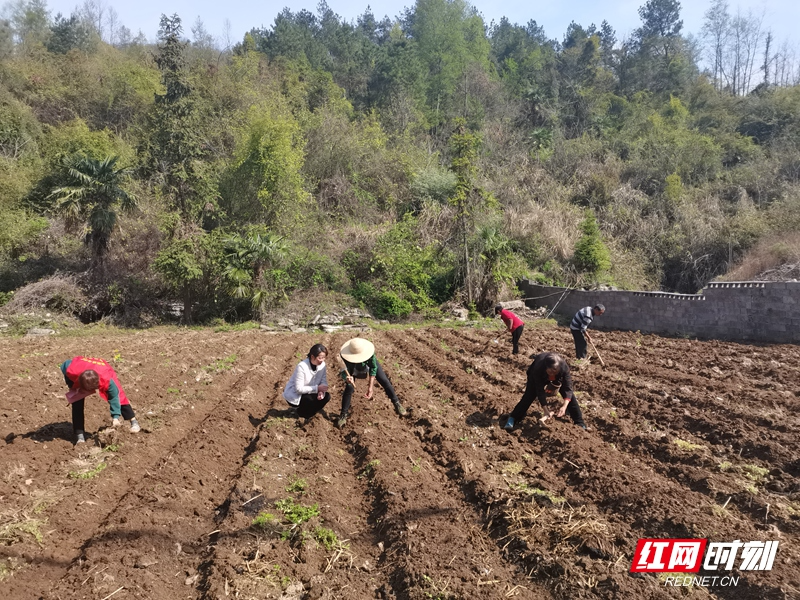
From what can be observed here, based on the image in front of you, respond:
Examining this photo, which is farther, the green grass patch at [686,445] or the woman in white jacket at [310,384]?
the woman in white jacket at [310,384]

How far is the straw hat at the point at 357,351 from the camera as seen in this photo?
7664 mm

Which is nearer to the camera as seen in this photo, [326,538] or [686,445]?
[326,538]

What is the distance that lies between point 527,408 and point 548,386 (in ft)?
1.49

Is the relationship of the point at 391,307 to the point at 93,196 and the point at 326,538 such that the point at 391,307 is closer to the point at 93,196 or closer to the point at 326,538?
the point at 93,196

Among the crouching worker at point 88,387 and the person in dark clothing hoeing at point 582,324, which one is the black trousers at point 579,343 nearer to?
the person in dark clothing hoeing at point 582,324

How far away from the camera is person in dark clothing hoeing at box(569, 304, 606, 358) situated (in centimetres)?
1062

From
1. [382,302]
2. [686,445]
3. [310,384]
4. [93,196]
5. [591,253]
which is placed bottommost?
[382,302]

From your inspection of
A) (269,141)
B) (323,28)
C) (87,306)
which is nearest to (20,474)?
(87,306)

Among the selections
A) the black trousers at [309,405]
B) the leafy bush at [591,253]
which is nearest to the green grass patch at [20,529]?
the black trousers at [309,405]

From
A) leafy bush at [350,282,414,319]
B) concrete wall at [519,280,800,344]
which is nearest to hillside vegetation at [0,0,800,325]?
leafy bush at [350,282,414,319]

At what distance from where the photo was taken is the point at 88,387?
20.2ft

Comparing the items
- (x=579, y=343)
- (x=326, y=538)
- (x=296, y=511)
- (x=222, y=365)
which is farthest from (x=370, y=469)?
(x=579, y=343)

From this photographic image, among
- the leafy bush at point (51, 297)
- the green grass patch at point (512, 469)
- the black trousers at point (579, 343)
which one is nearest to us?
the green grass patch at point (512, 469)

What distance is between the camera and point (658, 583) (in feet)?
13.2
